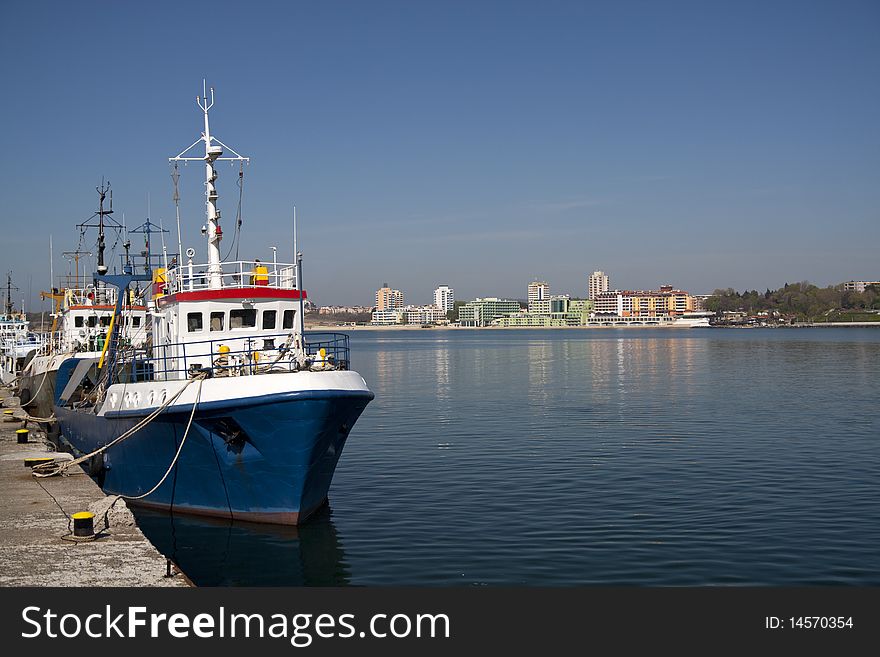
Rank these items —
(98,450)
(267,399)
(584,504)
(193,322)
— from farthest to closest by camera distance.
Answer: (584,504), (193,322), (98,450), (267,399)

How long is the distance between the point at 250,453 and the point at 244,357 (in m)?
2.87

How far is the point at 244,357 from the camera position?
19.6 metres

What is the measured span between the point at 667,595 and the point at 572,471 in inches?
487

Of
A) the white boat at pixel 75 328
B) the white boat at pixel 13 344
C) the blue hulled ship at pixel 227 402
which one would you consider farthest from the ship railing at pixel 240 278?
the white boat at pixel 13 344

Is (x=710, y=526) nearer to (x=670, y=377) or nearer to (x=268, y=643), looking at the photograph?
(x=268, y=643)

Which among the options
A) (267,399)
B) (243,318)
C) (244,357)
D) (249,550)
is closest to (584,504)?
(249,550)

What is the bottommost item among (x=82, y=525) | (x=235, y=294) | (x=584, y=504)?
(x=584, y=504)

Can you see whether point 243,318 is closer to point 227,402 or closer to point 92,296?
point 227,402

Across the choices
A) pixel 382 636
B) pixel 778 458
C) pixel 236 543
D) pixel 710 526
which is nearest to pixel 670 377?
pixel 778 458

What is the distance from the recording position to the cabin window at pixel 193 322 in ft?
66.2

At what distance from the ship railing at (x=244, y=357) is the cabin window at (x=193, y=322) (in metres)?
0.43

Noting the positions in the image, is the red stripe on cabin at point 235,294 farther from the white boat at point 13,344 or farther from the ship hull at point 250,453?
the white boat at point 13,344

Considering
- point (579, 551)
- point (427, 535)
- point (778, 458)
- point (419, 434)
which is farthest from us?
point (419, 434)

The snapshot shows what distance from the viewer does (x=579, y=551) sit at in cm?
1681
